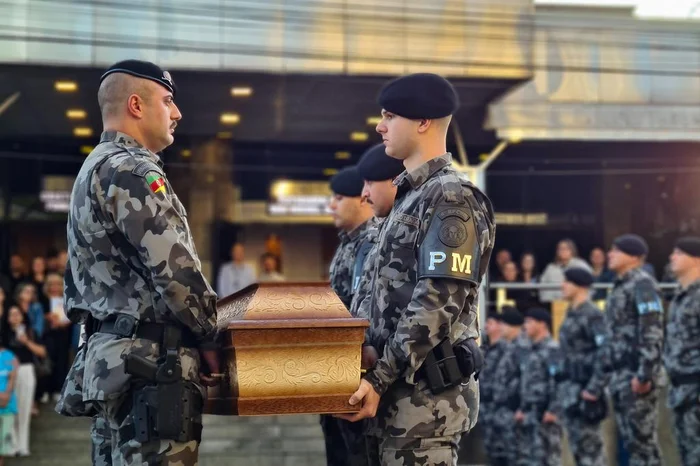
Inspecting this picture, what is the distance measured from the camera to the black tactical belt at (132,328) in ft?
12.6

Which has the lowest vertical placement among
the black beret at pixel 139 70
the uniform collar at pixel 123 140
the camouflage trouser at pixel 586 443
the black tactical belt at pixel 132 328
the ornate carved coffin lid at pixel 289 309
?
the camouflage trouser at pixel 586 443

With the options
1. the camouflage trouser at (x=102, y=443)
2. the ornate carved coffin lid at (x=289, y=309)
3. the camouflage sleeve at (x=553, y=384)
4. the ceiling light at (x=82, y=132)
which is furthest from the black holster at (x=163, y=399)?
the ceiling light at (x=82, y=132)

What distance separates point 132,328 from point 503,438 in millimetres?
8317

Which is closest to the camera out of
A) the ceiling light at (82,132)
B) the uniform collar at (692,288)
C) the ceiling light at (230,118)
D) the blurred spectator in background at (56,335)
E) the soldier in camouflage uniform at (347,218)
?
the soldier in camouflage uniform at (347,218)

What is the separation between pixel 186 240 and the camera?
395 centimetres

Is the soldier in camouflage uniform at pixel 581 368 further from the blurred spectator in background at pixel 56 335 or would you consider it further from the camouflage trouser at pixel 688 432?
the blurred spectator in background at pixel 56 335

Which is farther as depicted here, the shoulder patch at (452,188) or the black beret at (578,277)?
the black beret at (578,277)

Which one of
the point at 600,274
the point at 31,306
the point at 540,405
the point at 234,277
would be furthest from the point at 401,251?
the point at 234,277

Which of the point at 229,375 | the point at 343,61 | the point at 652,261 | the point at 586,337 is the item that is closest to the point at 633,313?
the point at 586,337

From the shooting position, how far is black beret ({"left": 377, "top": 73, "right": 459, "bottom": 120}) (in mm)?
4344

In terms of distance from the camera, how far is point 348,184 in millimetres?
6652

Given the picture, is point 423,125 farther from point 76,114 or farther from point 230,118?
point 76,114

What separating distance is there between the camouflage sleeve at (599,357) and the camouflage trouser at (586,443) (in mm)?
427

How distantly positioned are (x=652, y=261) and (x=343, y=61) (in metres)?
7.18
